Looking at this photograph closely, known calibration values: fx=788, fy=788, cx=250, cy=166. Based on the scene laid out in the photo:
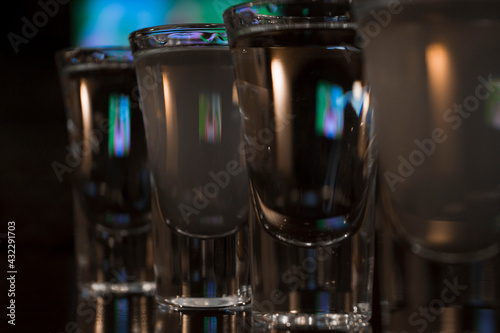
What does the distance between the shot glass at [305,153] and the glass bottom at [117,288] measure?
23cm

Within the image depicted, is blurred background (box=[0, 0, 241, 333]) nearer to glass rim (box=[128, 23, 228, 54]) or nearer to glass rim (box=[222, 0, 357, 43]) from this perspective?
glass rim (box=[128, 23, 228, 54])

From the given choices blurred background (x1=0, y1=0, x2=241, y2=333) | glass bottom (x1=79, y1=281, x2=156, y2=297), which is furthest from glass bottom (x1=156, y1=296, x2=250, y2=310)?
blurred background (x1=0, y1=0, x2=241, y2=333)

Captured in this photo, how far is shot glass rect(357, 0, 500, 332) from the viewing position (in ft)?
1.40

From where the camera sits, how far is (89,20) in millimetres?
2256

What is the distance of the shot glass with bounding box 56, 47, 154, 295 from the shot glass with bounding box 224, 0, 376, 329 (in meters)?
0.27

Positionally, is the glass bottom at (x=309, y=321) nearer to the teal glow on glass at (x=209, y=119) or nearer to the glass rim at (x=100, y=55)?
the teal glow on glass at (x=209, y=119)

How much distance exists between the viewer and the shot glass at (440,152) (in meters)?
0.43

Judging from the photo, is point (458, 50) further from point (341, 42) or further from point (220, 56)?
point (220, 56)

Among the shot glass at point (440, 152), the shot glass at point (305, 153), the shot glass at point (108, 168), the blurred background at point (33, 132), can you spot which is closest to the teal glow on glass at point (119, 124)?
the shot glass at point (108, 168)

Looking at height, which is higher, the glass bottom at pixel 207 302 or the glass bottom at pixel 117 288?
the glass bottom at pixel 207 302

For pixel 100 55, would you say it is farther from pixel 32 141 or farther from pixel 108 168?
pixel 32 141

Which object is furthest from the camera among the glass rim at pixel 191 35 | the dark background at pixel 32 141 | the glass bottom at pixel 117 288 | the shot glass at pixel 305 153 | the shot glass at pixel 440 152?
the dark background at pixel 32 141

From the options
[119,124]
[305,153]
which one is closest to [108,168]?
[119,124]

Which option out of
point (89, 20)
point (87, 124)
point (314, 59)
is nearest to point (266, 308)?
point (314, 59)
